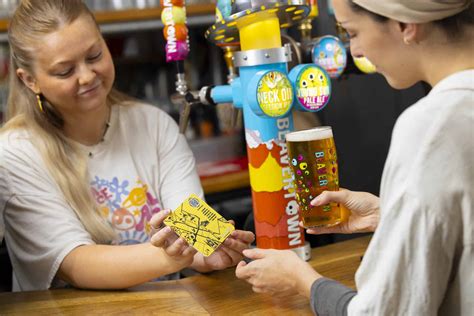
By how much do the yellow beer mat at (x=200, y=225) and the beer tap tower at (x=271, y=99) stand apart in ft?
0.67

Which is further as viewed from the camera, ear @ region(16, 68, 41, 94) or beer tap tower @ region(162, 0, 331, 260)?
ear @ region(16, 68, 41, 94)

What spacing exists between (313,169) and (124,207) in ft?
2.29

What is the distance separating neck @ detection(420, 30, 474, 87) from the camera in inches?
39.4

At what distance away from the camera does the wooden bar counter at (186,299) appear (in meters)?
1.37

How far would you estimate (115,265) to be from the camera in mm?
1563

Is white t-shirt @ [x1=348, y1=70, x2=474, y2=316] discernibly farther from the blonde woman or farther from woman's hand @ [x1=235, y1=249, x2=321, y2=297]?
the blonde woman

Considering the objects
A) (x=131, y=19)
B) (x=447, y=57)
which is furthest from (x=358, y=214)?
(x=131, y=19)

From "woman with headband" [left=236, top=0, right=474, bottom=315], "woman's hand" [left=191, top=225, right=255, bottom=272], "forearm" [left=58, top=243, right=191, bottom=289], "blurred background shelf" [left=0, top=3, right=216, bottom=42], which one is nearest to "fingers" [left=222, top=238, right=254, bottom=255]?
"woman's hand" [left=191, top=225, right=255, bottom=272]

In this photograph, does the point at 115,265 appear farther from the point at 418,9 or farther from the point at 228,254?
the point at 418,9

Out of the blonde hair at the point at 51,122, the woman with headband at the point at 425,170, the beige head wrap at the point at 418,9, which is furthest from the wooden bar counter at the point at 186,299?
the beige head wrap at the point at 418,9

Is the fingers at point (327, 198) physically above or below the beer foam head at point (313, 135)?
below

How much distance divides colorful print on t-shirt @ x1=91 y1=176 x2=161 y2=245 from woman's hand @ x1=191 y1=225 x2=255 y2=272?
0.96 feet

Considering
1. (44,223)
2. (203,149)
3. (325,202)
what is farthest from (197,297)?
(203,149)

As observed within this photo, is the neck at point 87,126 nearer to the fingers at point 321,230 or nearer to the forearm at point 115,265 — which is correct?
the forearm at point 115,265
